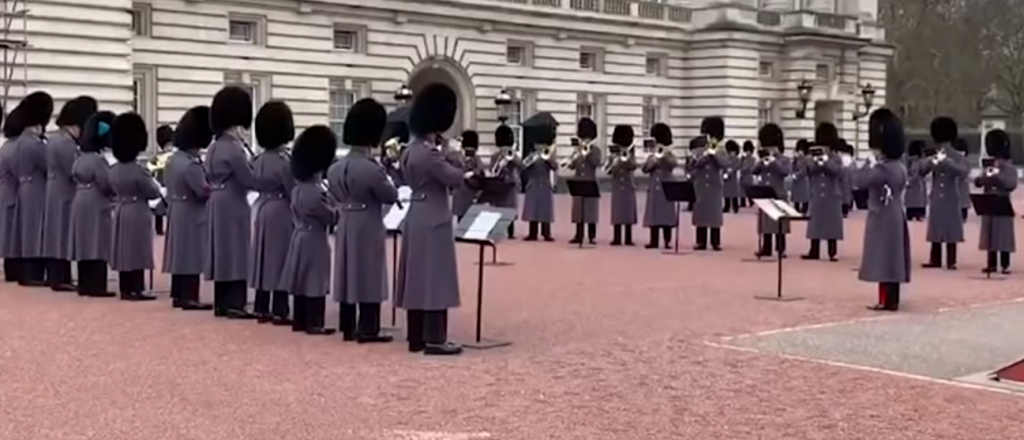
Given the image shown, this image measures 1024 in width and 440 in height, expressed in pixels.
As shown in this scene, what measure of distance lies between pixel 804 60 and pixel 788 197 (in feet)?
67.1

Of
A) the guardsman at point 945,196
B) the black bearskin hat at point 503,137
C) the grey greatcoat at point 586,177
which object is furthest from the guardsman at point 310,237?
the grey greatcoat at point 586,177

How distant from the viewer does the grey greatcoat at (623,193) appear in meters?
20.4

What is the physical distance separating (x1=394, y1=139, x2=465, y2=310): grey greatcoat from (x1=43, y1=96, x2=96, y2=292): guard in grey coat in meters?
4.91

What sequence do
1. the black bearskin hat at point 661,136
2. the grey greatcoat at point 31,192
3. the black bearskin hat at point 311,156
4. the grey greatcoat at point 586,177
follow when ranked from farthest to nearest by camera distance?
the grey greatcoat at point 586,177 < the black bearskin hat at point 661,136 < the grey greatcoat at point 31,192 < the black bearskin hat at point 311,156

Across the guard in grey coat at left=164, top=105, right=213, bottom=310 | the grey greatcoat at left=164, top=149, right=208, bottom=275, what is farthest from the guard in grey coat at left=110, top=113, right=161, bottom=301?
the grey greatcoat at left=164, top=149, right=208, bottom=275

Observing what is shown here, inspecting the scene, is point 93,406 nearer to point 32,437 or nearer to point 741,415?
point 32,437

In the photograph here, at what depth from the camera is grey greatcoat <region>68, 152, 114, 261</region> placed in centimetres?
1294

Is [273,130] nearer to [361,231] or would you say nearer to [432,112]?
[361,231]

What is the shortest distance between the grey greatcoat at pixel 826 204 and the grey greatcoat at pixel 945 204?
1.42 metres

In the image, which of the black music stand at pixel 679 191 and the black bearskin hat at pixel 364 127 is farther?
the black music stand at pixel 679 191

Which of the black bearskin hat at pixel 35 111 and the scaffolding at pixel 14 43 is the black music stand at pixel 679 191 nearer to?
the black bearskin hat at pixel 35 111

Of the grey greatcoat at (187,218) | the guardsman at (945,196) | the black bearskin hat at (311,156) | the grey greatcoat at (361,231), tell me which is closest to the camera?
the grey greatcoat at (361,231)

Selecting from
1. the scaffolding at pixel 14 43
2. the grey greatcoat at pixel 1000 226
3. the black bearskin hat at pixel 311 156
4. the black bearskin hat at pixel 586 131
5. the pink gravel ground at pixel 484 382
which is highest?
the scaffolding at pixel 14 43

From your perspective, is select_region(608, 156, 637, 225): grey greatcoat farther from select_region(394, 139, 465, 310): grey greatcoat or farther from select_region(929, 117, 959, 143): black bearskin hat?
select_region(394, 139, 465, 310): grey greatcoat
